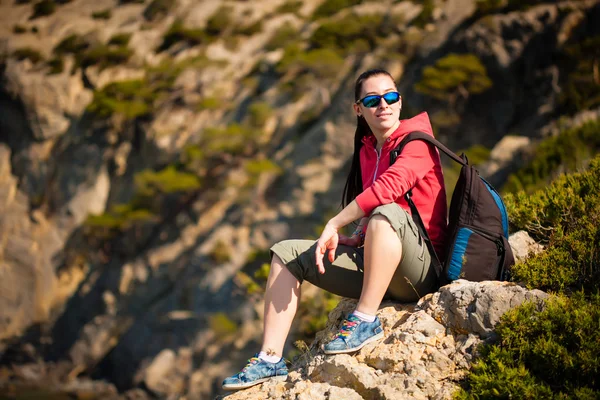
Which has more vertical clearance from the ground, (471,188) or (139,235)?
(471,188)

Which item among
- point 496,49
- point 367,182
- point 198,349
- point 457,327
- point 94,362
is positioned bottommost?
point 94,362

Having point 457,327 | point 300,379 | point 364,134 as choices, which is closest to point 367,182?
point 364,134

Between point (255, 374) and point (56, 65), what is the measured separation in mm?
24333

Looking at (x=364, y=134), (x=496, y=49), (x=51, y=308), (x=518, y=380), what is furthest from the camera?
(x=51, y=308)

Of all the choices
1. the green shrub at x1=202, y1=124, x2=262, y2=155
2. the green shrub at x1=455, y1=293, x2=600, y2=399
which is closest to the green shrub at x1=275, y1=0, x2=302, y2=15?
the green shrub at x1=202, y1=124, x2=262, y2=155

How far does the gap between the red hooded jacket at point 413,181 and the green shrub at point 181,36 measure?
2263 centimetres

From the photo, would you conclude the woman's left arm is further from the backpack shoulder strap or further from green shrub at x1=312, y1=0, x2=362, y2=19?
green shrub at x1=312, y1=0, x2=362, y2=19

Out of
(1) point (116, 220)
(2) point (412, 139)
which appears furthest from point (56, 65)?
(2) point (412, 139)

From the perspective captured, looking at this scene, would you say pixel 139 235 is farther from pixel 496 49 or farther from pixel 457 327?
pixel 457 327

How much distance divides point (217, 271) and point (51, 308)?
28.6 ft

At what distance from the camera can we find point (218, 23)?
947 inches

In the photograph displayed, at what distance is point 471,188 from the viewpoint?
2.53 meters

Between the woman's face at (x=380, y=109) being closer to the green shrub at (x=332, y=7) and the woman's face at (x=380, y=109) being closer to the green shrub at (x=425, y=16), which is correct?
the green shrub at (x=425, y=16)

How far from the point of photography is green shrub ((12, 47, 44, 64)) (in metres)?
23.6
